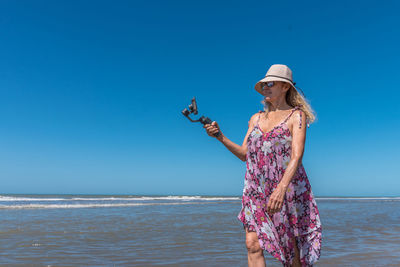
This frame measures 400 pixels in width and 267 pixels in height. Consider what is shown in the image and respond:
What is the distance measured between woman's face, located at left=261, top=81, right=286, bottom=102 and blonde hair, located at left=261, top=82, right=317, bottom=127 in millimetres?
73

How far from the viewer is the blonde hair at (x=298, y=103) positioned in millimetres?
2766

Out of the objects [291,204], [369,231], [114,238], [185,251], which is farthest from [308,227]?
[369,231]

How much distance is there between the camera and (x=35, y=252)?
5.32 metres

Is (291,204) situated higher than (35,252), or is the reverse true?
(291,204)

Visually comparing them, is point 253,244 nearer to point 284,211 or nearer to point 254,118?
point 284,211

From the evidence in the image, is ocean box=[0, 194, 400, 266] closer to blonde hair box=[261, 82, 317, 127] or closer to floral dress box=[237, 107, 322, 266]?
floral dress box=[237, 107, 322, 266]

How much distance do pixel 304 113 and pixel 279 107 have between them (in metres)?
0.25

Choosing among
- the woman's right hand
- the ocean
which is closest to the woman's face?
the woman's right hand

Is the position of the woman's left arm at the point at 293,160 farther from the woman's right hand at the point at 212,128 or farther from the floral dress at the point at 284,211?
the woman's right hand at the point at 212,128

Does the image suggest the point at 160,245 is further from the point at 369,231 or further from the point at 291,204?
the point at 369,231

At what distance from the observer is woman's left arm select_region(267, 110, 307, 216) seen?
2.42 m

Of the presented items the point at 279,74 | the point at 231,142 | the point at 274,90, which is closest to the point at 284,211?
the point at 231,142

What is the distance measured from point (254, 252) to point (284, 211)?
1.36 feet

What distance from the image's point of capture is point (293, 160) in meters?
2.51
